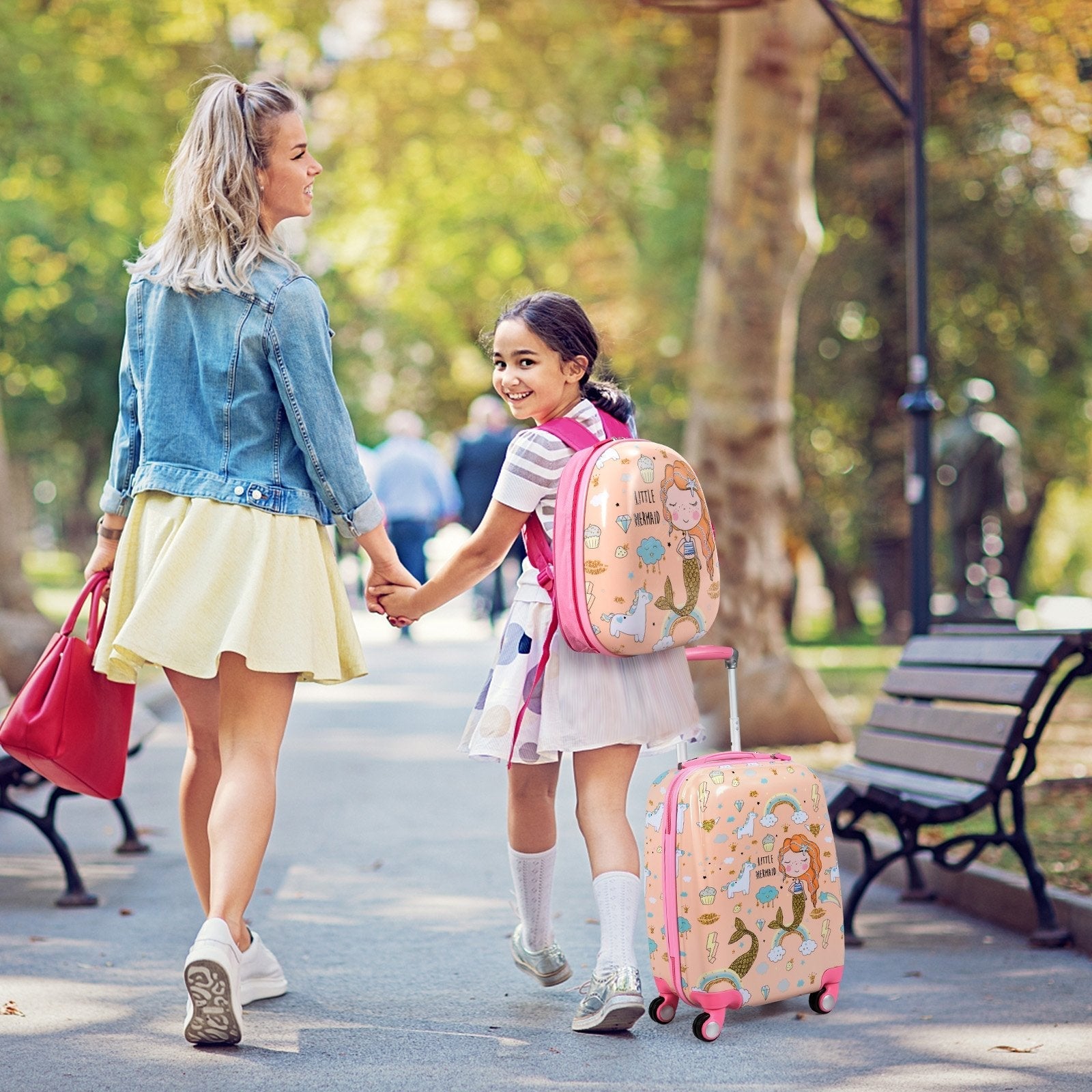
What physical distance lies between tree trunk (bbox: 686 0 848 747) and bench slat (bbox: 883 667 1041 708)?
4.75 meters

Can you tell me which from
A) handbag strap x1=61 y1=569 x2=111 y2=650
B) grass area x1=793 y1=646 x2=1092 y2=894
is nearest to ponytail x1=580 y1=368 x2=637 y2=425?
handbag strap x1=61 y1=569 x2=111 y2=650

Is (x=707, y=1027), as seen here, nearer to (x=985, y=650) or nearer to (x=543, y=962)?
(x=543, y=962)

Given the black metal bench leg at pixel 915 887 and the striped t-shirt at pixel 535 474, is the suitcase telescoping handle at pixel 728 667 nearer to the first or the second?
the striped t-shirt at pixel 535 474

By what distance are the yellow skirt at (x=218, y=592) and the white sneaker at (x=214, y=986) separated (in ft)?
2.06

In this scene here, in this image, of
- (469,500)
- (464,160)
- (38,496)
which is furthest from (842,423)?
(38,496)

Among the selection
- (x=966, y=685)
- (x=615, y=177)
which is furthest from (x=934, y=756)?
(x=615, y=177)

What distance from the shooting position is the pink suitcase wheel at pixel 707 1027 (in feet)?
13.4

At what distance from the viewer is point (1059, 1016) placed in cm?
450

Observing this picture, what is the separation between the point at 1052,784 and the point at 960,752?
10.0 feet

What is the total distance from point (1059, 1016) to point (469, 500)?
12.4m

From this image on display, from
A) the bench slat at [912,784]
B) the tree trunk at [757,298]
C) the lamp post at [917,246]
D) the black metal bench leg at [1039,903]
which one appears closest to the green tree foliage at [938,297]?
the tree trunk at [757,298]

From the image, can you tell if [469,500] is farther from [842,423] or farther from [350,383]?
[350,383]

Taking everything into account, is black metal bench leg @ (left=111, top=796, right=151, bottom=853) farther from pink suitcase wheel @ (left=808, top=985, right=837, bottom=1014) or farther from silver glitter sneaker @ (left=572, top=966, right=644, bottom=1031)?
pink suitcase wheel @ (left=808, top=985, right=837, bottom=1014)

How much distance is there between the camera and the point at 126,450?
14.0 ft
